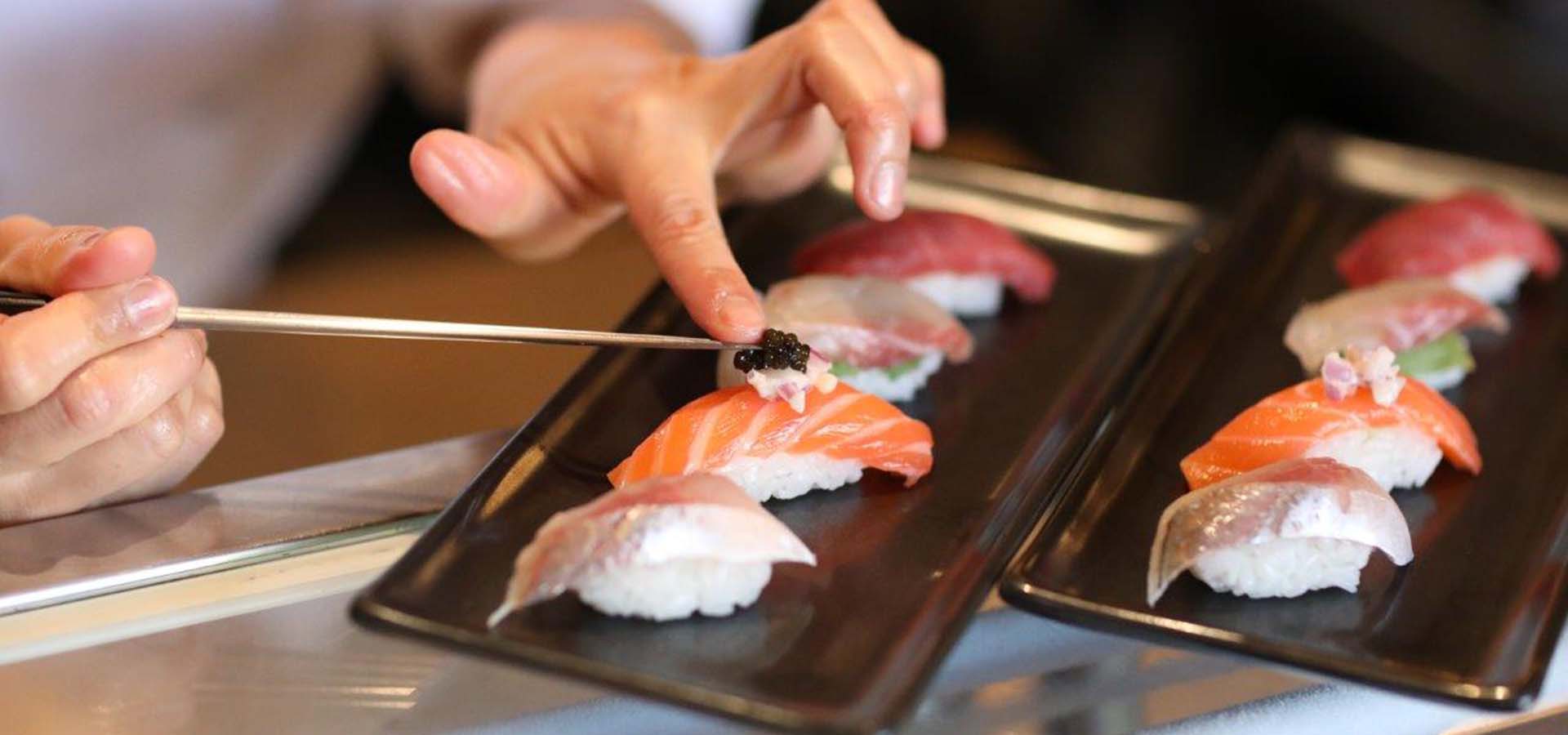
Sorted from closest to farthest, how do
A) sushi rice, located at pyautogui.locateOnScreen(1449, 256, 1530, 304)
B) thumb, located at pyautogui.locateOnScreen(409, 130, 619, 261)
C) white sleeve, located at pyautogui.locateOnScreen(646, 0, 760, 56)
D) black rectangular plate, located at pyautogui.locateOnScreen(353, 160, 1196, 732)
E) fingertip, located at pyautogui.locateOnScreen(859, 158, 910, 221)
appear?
1. black rectangular plate, located at pyautogui.locateOnScreen(353, 160, 1196, 732)
2. fingertip, located at pyautogui.locateOnScreen(859, 158, 910, 221)
3. thumb, located at pyautogui.locateOnScreen(409, 130, 619, 261)
4. sushi rice, located at pyautogui.locateOnScreen(1449, 256, 1530, 304)
5. white sleeve, located at pyautogui.locateOnScreen(646, 0, 760, 56)

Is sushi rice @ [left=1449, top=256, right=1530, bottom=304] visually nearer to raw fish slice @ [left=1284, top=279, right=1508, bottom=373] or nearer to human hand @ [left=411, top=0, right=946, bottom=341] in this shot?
raw fish slice @ [left=1284, top=279, right=1508, bottom=373]

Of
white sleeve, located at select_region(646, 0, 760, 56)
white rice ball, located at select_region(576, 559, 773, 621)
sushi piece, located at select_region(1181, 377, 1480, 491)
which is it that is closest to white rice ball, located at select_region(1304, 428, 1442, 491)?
sushi piece, located at select_region(1181, 377, 1480, 491)

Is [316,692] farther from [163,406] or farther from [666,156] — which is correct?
[666,156]

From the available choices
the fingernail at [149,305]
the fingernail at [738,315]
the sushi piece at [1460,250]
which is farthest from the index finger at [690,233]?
the sushi piece at [1460,250]

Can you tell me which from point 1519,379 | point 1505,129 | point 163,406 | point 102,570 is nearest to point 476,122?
point 163,406

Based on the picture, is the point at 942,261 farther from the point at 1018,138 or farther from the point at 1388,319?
the point at 1018,138

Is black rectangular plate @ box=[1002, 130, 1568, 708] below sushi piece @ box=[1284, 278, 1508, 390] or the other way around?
below

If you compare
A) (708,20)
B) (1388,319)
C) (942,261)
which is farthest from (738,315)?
(708,20)
